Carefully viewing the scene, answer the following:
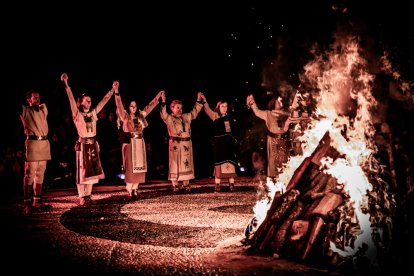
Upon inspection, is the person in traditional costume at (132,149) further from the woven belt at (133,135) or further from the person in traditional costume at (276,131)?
the person in traditional costume at (276,131)

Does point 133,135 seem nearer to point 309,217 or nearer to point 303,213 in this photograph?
point 303,213

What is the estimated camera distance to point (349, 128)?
559 cm

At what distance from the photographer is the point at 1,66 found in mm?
15453

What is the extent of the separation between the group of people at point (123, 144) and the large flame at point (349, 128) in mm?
5545

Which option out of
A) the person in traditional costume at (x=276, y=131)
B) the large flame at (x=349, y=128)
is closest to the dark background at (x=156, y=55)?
the person in traditional costume at (x=276, y=131)

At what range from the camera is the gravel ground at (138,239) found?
5.11 metres

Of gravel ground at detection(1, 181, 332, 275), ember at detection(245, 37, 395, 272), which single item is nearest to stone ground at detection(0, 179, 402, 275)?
gravel ground at detection(1, 181, 332, 275)

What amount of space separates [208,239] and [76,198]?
20.1 feet

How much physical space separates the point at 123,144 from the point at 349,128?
7256 mm

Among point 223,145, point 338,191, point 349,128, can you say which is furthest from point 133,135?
point 338,191

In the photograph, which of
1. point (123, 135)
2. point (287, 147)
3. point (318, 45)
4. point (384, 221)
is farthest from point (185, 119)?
point (384, 221)

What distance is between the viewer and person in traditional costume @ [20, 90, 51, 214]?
988cm

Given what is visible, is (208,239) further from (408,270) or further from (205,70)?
(205,70)

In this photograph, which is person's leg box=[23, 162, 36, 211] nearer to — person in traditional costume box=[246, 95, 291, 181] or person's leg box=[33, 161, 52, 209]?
person's leg box=[33, 161, 52, 209]
